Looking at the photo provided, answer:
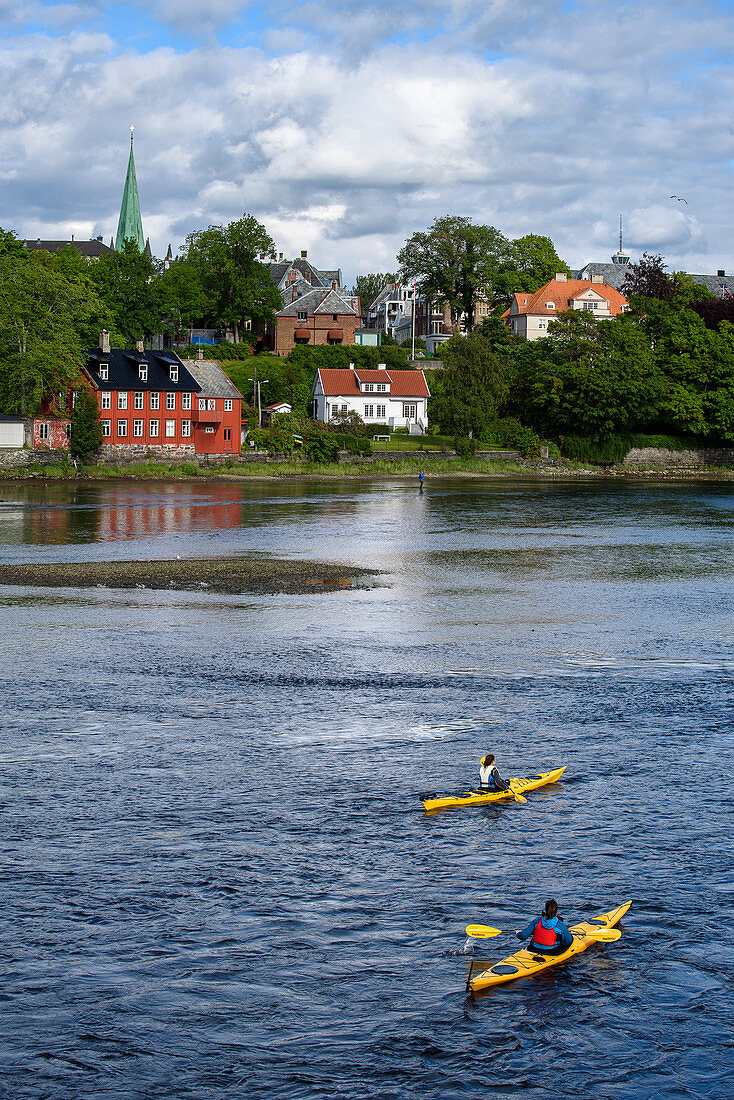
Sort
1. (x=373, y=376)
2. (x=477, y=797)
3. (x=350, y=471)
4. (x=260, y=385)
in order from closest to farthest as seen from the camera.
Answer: (x=477, y=797) < (x=350, y=471) < (x=373, y=376) < (x=260, y=385)

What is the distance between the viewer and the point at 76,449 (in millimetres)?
100750

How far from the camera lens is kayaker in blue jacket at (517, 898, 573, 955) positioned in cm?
1340

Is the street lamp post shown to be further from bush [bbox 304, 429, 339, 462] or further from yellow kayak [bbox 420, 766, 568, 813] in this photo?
yellow kayak [bbox 420, 766, 568, 813]

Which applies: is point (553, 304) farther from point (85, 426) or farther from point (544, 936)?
point (544, 936)

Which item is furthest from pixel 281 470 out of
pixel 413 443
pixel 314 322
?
pixel 314 322

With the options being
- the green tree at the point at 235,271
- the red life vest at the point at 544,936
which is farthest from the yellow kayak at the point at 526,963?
the green tree at the point at 235,271

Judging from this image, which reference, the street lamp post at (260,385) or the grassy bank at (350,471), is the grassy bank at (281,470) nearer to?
the grassy bank at (350,471)

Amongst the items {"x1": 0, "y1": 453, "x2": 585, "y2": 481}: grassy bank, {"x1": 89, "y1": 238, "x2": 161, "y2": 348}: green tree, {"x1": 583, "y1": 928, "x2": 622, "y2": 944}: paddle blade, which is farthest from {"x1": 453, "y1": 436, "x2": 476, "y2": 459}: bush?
{"x1": 583, "y1": 928, "x2": 622, "y2": 944}: paddle blade

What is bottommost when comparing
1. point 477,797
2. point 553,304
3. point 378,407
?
point 477,797

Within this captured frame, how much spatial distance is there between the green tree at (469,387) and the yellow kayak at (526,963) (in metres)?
109

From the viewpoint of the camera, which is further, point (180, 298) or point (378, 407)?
point (180, 298)

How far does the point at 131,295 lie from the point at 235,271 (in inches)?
840

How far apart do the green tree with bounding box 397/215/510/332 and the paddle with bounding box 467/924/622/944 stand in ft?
490

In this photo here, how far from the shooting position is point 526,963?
523 inches
